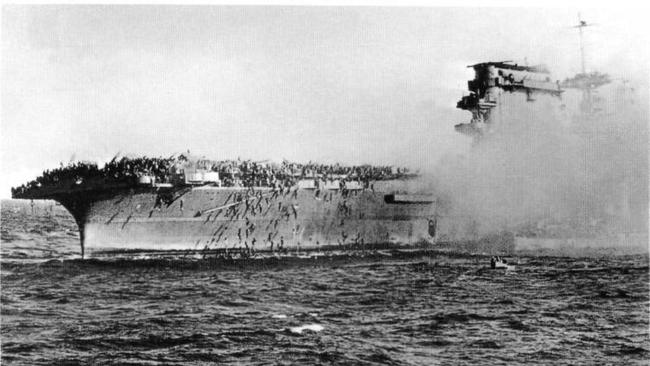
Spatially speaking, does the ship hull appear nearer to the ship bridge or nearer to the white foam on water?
the ship bridge

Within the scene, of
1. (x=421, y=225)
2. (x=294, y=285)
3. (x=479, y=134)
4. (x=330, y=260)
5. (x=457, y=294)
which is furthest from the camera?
(x=479, y=134)

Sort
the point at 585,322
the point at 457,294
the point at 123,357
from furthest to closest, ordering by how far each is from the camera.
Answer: the point at 457,294
the point at 585,322
the point at 123,357

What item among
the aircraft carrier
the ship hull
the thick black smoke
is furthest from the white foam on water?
the thick black smoke

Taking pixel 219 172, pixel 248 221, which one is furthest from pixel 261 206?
pixel 219 172

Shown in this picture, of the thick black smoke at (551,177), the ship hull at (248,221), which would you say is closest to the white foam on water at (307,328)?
the ship hull at (248,221)

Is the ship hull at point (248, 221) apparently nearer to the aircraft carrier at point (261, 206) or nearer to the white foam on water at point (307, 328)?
the aircraft carrier at point (261, 206)

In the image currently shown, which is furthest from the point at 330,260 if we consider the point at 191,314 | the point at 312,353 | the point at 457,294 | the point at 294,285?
the point at 312,353

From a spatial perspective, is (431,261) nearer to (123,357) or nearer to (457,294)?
(457,294)

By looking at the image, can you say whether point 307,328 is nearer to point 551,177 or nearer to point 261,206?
point 261,206

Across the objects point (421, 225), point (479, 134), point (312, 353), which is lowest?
point (312, 353)
